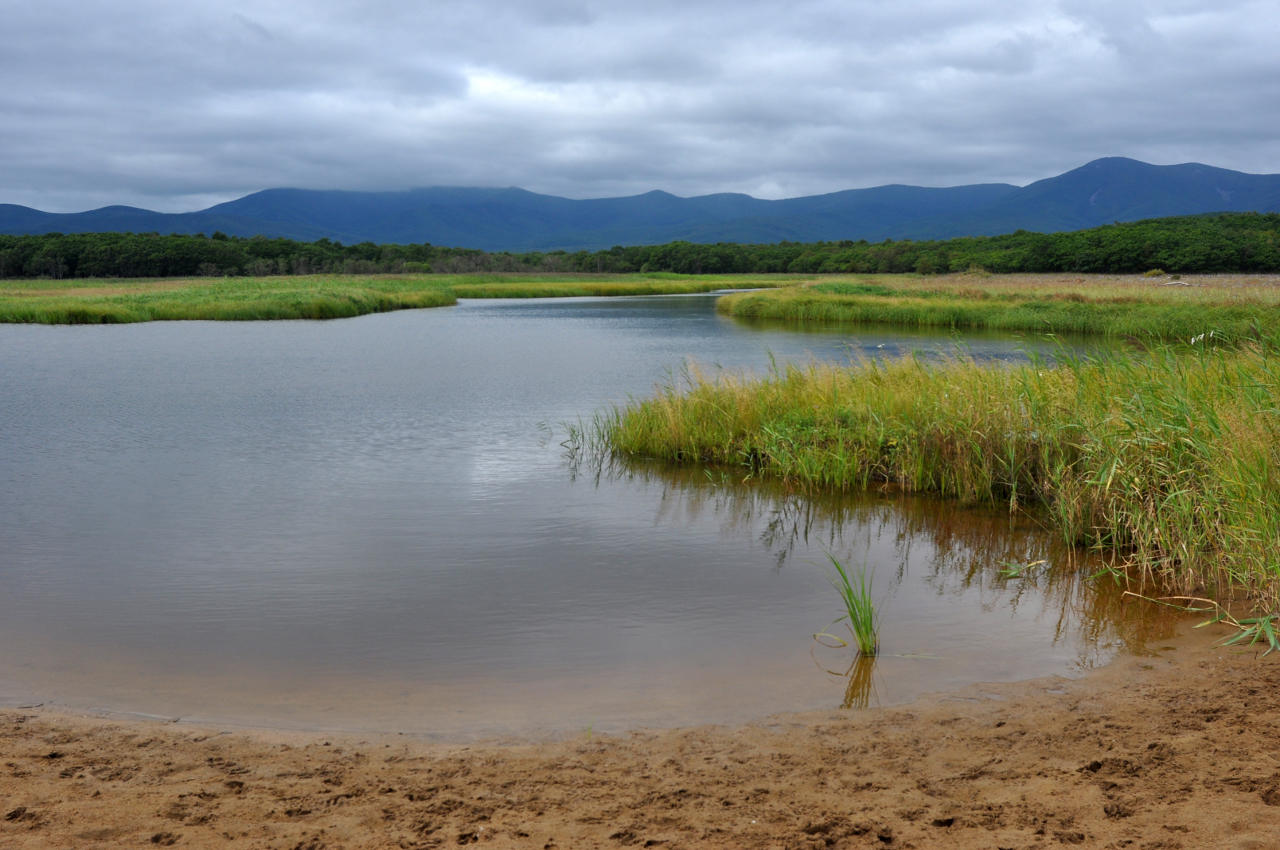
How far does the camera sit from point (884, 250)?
9956 centimetres

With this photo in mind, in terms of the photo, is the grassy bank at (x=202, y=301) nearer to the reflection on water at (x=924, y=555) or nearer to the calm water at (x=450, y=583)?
the calm water at (x=450, y=583)

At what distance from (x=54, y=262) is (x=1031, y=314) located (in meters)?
87.1

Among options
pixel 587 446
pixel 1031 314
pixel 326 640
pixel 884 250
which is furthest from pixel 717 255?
pixel 326 640

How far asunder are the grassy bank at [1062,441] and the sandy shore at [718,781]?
232 centimetres

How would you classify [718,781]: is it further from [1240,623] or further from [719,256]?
[719,256]

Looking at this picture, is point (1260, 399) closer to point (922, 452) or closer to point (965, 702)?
point (922, 452)

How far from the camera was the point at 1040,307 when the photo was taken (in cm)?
3925

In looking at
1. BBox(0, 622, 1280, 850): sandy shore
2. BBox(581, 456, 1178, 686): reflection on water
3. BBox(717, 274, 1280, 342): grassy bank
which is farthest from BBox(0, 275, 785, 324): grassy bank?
BBox(0, 622, 1280, 850): sandy shore

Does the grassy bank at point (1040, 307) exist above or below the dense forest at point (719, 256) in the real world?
below

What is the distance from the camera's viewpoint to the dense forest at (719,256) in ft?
231

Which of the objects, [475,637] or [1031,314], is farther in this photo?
[1031,314]

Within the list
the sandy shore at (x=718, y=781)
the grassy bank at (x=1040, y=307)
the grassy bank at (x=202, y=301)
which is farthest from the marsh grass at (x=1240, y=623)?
the grassy bank at (x=202, y=301)

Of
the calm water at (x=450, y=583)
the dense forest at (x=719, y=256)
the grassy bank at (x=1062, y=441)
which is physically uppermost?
the dense forest at (x=719, y=256)

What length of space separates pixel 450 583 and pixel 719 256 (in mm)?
121690
